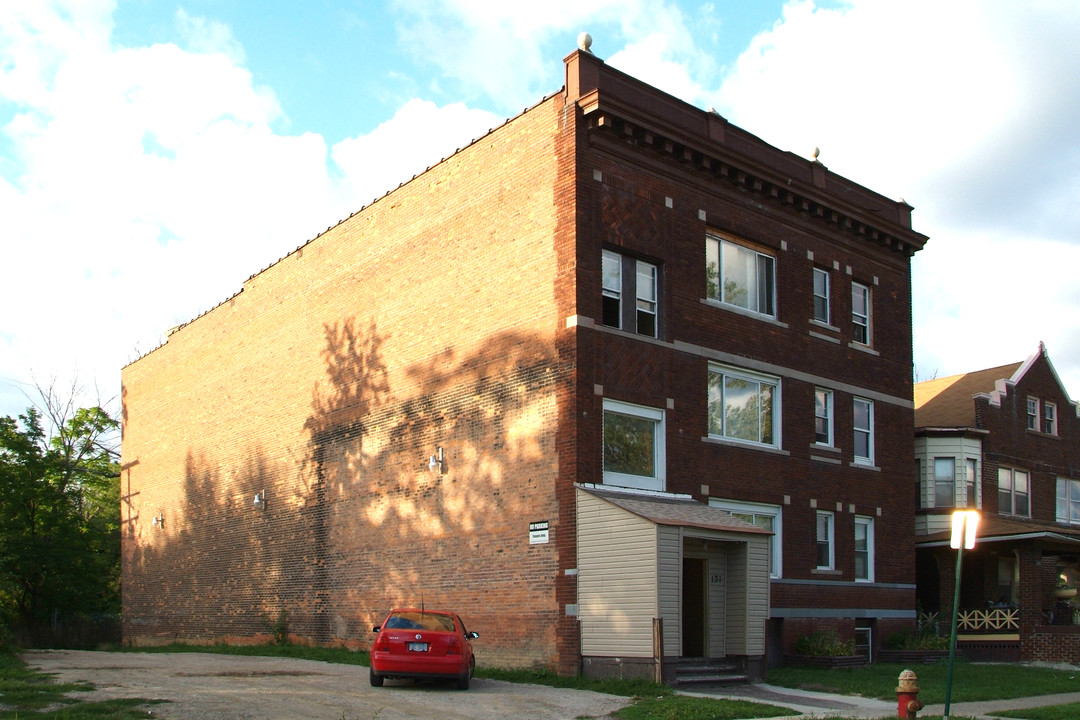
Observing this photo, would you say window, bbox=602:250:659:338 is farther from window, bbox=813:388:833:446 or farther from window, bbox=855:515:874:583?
window, bbox=855:515:874:583

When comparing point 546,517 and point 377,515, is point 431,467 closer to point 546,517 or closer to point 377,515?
point 377,515

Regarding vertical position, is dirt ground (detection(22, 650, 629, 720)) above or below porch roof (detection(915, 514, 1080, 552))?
below

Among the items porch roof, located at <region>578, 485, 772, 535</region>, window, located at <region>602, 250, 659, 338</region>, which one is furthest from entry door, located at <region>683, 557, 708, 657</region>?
window, located at <region>602, 250, 659, 338</region>

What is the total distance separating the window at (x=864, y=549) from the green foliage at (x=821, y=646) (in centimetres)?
292

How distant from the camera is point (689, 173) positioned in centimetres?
2497

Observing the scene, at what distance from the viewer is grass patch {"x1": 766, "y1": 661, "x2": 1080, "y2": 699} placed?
811 inches

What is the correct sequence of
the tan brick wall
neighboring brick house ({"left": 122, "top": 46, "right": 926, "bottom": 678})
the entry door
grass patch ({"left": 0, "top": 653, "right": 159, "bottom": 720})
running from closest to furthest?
grass patch ({"left": 0, "top": 653, "right": 159, "bottom": 720}) → neighboring brick house ({"left": 122, "top": 46, "right": 926, "bottom": 678}) → the entry door → the tan brick wall

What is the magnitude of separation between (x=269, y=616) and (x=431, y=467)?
9.55 m

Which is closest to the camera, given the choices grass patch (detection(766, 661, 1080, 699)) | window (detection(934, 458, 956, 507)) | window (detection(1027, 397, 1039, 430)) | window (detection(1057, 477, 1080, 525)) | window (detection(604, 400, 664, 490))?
grass patch (detection(766, 661, 1080, 699))

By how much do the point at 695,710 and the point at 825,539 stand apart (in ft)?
40.5

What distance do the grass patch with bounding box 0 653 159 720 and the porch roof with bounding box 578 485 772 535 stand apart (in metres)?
9.07

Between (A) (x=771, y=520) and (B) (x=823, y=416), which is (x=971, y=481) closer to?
(B) (x=823, y=416)

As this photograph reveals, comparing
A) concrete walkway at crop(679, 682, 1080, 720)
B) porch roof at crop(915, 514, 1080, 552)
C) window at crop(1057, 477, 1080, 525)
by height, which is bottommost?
concrete walkway at crop(679, 682, 1080, 720)

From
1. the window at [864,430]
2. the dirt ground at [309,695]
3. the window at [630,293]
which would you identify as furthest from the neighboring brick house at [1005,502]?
the dirt ground at [309,695]
